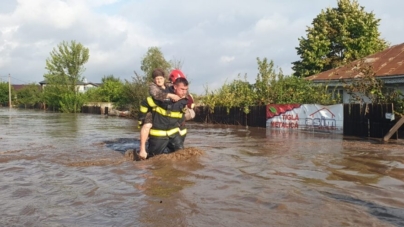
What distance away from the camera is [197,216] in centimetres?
449

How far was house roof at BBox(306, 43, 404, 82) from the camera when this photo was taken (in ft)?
62.5

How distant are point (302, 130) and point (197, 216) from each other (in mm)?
14545

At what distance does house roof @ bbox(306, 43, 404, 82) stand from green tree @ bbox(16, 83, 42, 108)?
69.7m

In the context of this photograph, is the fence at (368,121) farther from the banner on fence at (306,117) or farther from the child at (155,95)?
the child at (155,95)

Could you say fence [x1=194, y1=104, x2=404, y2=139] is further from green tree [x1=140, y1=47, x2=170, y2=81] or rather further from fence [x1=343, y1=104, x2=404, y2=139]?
green tree [x1=140, y1=47, x2=170, y2=81]

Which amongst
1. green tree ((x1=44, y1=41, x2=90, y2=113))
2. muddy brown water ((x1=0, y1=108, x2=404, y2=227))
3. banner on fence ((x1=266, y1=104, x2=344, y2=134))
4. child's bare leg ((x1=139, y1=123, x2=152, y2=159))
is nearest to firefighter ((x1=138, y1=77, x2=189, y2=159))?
child's bare leg ((x1=139, y1=123, x2=152, y2=159))

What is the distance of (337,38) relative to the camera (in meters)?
32.0

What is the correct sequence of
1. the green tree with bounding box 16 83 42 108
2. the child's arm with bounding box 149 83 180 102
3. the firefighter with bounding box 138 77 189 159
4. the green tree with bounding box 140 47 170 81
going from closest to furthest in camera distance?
1. the child's arm with bounding box 149 83 180 102
2. the firefighter with bounding box 138 77 189 159
3. the green tree with bounding box 140 47 170 81
4. the green tree with bounding box 16 83 42 108

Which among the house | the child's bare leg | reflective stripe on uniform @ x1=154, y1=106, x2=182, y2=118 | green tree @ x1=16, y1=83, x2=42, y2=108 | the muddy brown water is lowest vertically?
the muddy brown water

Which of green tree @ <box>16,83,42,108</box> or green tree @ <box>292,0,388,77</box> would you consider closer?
green tree @ <box>292,0,388,77</box>

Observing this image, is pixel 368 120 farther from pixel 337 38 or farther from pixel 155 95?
pixel 337 38

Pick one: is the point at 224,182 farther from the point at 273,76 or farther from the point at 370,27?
the point at 370,27

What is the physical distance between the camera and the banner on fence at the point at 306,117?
1702 centimetres

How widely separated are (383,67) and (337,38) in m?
12.2
